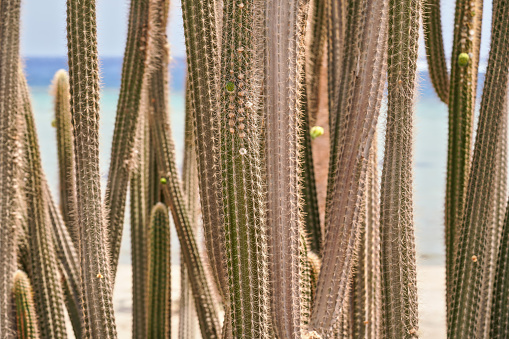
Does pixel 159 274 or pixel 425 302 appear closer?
pixel 159 274

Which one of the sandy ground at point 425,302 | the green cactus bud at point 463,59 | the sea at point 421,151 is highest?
the green cactus bud at point 463,59

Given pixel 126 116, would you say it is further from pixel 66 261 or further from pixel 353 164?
pixel 353 164

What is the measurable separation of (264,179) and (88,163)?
1.84 feet

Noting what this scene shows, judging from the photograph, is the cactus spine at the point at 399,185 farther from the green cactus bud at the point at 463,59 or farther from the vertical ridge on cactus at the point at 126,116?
the vertical ridge on cactus at the point at 126,116

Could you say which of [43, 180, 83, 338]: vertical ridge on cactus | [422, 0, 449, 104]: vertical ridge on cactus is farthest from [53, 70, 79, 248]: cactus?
[422, 0, 449, 104]: vertical ridge on cactus

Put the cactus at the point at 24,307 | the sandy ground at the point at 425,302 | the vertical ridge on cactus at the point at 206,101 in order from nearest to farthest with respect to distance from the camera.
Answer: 1. the vertical ridge on cactus at the point at 206,101
2. the cactus at the point at 24,307
3. the sandy ground at the point at 425,302

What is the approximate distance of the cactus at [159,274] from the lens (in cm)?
263

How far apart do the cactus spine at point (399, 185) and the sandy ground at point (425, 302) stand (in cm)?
329

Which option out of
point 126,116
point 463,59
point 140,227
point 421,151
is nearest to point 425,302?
point 140,227

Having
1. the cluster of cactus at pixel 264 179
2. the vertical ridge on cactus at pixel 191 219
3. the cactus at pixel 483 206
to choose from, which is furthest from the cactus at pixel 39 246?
the cactus at pixel 483 206

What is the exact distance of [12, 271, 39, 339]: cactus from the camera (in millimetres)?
2121

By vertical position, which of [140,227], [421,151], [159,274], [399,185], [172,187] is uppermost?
[399,185]

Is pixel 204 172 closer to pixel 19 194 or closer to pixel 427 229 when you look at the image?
pixel 19 194

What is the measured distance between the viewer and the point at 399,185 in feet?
5.65
